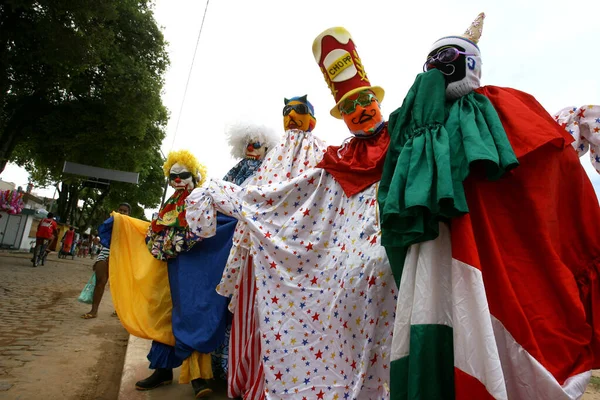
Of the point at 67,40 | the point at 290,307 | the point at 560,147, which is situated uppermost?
the point at 67,40

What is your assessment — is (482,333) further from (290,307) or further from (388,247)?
(290,307)

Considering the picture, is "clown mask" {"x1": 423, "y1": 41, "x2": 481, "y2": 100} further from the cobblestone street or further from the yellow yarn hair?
the cobblestone street

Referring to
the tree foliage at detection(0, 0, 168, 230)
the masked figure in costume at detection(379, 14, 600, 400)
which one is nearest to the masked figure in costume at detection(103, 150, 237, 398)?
the masked figure in costume at detection(379, 14, 600, 400)

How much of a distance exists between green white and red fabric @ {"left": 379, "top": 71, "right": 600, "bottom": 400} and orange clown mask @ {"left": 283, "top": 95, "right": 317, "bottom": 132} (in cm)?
164

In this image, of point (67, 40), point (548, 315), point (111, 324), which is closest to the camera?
point (548, 315)

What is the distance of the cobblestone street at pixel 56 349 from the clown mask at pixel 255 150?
2341 mm

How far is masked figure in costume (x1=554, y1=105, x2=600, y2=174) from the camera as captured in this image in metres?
1.62

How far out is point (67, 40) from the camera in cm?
930

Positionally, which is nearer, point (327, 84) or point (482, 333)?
point (482, 333)

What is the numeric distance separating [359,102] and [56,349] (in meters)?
4.04

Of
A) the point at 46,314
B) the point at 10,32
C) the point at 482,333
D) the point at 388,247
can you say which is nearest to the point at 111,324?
the point at 46,314

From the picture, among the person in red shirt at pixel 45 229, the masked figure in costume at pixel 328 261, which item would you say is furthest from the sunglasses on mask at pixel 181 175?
the person in red shirt at pixel 45 229

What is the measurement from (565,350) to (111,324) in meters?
5.81

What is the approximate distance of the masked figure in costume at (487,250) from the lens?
1206 mm
